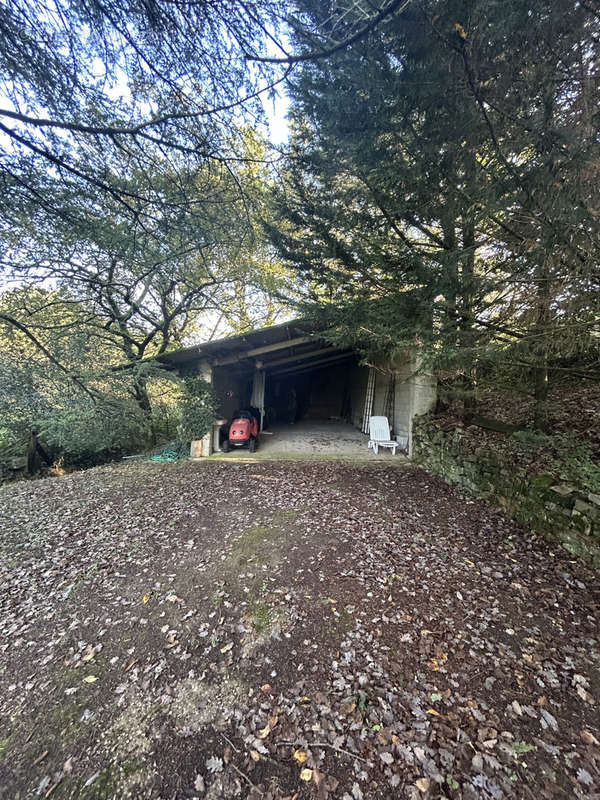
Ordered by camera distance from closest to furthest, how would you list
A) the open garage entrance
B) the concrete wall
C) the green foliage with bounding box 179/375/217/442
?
the open garage entrance
the green foliage with bounding box 179/375/217/442
the concrete wall

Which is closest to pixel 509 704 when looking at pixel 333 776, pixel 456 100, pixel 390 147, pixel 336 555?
pixel 333 776

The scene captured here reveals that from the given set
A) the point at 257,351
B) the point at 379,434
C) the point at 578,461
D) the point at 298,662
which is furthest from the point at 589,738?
the point at 257,351

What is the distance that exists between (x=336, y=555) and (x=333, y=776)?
1.57 meters

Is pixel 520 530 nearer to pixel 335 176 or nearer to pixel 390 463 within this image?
pixel 390 463

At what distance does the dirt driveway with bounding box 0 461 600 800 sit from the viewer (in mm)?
1277

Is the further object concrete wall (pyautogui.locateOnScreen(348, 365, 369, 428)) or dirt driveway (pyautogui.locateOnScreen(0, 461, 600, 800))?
concrete wall (pyautogui.locateOnScreen(348, 365, 369, 428))

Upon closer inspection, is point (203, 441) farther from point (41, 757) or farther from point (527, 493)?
point (527, 493)

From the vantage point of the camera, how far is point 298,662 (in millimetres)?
1769

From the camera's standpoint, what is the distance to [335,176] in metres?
3.88

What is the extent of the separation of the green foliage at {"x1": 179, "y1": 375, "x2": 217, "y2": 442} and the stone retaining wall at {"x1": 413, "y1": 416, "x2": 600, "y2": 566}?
4.58 m

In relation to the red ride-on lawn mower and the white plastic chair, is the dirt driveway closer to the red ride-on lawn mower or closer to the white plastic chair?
the white plastic chair

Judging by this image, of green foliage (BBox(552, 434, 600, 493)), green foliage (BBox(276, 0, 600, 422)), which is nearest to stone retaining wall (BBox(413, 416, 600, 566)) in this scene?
green foliage (BBox(552, 434, 600, 493))

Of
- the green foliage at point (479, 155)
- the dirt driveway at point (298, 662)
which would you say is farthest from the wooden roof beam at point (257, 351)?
the dirt driveway at point (298, 662)

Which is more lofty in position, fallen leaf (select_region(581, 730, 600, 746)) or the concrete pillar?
the concrete pillar
